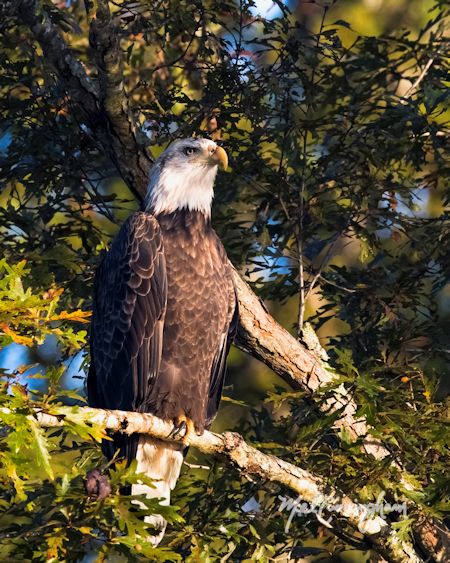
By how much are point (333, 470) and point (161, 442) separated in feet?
3.31

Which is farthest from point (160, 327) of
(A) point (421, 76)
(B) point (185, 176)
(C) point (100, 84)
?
(A) point (421, 76)

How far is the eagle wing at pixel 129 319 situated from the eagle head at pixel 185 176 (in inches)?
7.7

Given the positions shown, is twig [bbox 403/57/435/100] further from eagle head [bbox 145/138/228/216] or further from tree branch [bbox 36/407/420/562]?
tree branch [bbox 36/407/420/562]

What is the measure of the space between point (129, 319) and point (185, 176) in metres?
0.90

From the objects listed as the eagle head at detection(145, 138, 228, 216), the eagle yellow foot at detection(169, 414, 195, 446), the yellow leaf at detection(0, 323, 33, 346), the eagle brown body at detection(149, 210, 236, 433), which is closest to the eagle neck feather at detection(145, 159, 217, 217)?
the eagle head at detection(145, 138, 228, 216)

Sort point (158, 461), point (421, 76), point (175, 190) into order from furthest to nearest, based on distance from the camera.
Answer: point (421, 76)
point (175, 190)
point (158, 461)

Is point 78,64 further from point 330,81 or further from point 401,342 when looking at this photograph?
point 401,342

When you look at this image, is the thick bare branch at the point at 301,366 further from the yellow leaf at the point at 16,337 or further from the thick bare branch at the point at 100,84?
the yellow leaf at the point at 16,337

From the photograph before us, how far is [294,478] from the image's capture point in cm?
416

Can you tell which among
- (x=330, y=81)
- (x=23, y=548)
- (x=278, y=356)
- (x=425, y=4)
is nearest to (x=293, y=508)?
(x=278, y=356)

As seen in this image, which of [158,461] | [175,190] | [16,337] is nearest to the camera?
[16,337]

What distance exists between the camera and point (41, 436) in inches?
115

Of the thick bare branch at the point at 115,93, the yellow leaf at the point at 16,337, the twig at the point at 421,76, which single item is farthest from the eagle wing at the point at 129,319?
the yellow leaf at the point at 16,337

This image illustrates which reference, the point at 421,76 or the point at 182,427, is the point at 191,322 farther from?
the point at 421,76
